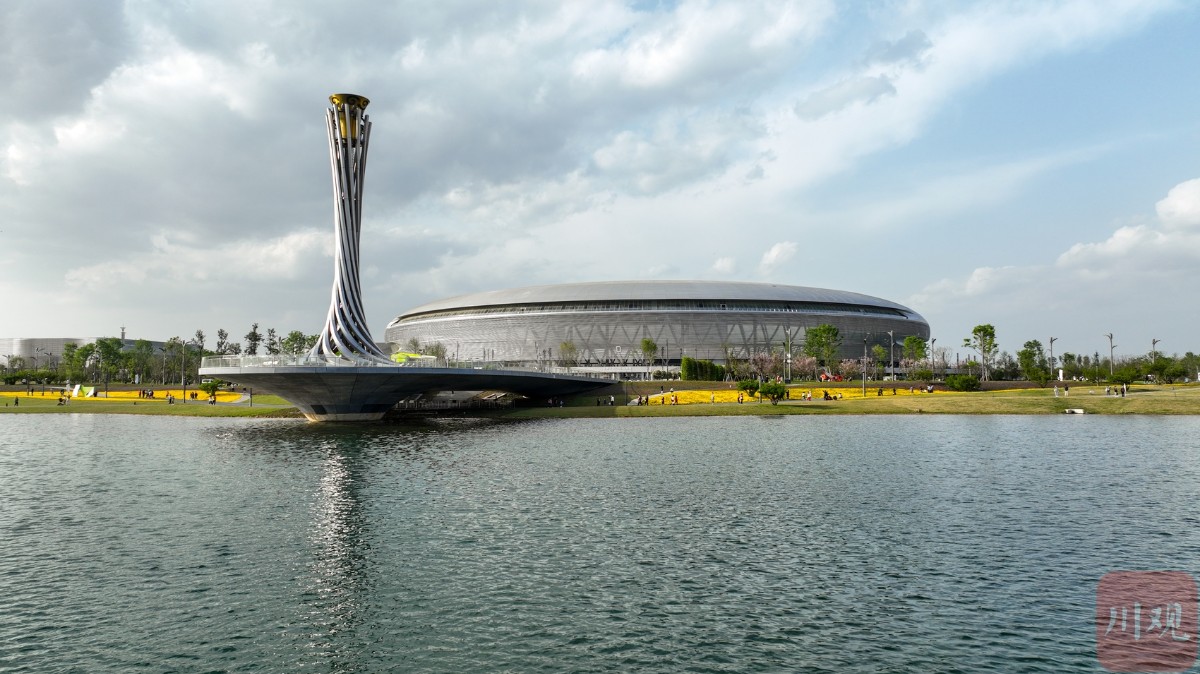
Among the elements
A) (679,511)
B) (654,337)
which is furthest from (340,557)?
(654,337)

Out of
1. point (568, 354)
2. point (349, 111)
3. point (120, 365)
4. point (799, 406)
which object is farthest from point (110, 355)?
point (799, 406)

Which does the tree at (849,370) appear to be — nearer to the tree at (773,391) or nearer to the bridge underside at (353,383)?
the tree at (773,391)

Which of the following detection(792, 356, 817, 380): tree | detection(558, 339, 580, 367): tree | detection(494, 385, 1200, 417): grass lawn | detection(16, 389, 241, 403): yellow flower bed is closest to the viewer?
detection(494, 385, 1200, 417): grass lawn

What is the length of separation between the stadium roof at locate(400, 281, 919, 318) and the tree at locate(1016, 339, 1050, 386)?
35235 millimetres

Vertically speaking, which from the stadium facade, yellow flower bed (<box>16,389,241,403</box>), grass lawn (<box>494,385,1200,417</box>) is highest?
the stadium facade

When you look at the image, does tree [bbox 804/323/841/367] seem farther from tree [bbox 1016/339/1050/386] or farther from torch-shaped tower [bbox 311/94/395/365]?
torch-shaped tower [bbox 311/94/395/365]

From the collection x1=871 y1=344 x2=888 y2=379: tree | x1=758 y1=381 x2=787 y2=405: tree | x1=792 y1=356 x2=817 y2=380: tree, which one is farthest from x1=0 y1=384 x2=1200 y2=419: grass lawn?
x1=871 y1=344 x2=888 y2=379: tree

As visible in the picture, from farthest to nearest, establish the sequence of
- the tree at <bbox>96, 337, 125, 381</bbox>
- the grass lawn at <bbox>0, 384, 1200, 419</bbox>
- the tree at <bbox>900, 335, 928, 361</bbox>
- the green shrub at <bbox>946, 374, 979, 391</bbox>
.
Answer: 1. the tree at <bbox>900, 335, 928, 361</bbox>
2. the tree at <bbox>96, 337, 125, 381</bbox>
3. the green shrub at <bbox>946, 374, 979, 391</bbox>
4. the grass lawn at <bbox>0, 384, 1200, 419</bbox>

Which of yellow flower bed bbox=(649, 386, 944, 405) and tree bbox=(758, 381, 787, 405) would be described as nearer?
tree bbox=(758, 381, 787, 405)

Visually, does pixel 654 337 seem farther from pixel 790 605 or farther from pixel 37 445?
pixel 790 605

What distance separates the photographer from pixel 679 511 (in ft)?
86.7

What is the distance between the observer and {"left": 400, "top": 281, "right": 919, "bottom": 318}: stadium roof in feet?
562

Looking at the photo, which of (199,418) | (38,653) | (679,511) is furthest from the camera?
(199,418)

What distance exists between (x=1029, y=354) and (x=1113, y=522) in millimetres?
136677
